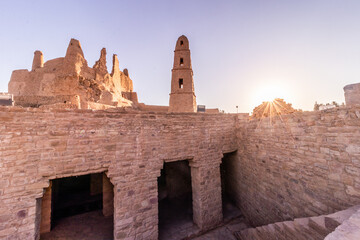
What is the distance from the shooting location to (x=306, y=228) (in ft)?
10.6

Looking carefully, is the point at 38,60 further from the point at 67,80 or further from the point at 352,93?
the point at 352,93

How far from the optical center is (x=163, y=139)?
5.66m

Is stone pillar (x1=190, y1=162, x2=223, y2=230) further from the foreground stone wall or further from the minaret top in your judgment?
the minaret top

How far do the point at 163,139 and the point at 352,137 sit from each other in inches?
200

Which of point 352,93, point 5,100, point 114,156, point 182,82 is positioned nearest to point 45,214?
point 114,156

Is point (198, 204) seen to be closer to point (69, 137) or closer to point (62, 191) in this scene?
point (69, 137)

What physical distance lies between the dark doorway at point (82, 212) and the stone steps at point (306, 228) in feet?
17.9

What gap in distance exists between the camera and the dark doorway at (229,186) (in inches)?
293

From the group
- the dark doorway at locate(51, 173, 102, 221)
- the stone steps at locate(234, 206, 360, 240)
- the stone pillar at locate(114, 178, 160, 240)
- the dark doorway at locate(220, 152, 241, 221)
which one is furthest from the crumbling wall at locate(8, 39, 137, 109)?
the stone steps at locate(234, 206, 360, 240)

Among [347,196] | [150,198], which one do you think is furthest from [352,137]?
[150,198]

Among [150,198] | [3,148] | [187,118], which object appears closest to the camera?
[3,148]

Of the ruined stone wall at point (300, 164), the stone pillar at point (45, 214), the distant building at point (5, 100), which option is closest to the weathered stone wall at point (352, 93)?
the ruined stone wall at point (300, 164)

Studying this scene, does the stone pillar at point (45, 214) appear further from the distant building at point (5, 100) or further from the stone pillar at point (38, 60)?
the stone pillar at point (38, 60)

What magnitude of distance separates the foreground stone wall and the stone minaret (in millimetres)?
11268
